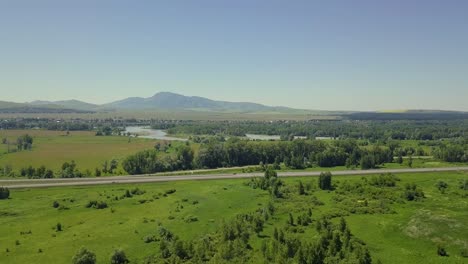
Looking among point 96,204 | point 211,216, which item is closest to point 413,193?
point 211,216

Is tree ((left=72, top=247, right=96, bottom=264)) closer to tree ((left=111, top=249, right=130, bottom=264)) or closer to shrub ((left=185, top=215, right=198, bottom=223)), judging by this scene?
tree ((left=111, top=249, right=130, bottom=264))

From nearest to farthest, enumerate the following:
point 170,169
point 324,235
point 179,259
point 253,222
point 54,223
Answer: point 179,259 → point 324,235 → point 253,222 → point 54,223 → point 170,169

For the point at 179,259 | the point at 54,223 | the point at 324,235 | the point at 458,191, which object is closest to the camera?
the point at 179,259

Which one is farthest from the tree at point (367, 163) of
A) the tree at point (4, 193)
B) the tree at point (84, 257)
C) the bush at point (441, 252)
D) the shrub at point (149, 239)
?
the tree at point (4, 193)

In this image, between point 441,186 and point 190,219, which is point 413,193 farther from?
point 190,219

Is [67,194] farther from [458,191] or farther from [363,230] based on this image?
[458,191]

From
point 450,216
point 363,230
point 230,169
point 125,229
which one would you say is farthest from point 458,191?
point 125,229
